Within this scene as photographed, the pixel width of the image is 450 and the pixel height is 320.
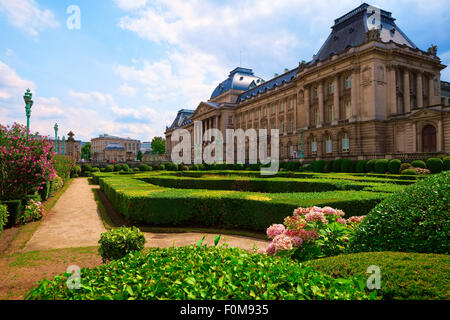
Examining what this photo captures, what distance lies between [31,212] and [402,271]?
12.2m

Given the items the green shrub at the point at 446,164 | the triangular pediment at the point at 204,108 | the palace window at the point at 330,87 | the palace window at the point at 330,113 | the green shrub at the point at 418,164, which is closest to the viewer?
the green shrub at the point at 446,164

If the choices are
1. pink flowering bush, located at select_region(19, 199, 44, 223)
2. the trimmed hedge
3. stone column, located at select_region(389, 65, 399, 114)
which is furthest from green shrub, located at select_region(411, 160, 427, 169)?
pink flowering bush, located at select_region(19, 199, 44, 223)

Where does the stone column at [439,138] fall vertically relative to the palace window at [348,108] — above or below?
below

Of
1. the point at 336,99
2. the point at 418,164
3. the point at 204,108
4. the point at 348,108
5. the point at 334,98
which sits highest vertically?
the point at 204,108

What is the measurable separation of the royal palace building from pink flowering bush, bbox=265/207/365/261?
1054 inches

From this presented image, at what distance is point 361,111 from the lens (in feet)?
118

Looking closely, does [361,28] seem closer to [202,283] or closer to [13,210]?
[13,210]

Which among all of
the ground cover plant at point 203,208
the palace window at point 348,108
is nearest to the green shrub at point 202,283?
the ground cover plant at point 203,208

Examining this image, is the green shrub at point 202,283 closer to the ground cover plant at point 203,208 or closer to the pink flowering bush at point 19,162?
the ground cover plant at point 203,208

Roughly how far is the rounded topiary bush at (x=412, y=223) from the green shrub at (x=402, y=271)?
0.29 m

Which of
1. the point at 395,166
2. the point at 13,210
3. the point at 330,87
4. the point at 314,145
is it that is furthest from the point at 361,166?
the point at 13,210

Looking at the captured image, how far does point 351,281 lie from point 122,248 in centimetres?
434

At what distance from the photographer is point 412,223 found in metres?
3.27

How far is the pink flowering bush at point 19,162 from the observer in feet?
35.0
